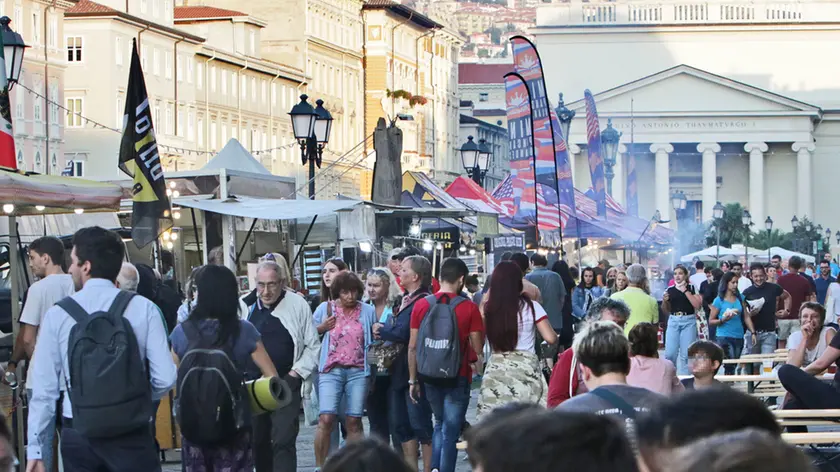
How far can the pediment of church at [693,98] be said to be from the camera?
313 ft

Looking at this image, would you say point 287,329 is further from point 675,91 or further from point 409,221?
point 675,91

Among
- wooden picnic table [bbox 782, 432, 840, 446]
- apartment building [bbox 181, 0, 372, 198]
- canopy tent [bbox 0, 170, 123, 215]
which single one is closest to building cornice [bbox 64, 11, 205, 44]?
apartment building [bbox 181, 0, 372, 198]

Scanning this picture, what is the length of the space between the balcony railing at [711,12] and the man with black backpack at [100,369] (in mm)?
93035

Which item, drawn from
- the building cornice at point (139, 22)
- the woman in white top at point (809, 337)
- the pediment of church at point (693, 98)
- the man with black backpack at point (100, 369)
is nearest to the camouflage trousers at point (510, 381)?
the woman in white top at point (809, 337)

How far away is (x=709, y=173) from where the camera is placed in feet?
326

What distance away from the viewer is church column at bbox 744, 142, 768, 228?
324 feet

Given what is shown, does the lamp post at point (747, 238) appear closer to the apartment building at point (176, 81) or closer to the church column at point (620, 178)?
the apartment building at point (176, 81)

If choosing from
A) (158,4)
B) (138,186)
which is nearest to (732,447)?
(138,186)

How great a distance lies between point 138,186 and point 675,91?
86.2 meters

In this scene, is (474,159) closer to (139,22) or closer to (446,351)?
(446,351)

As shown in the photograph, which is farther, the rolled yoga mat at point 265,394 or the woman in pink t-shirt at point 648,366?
the woman in pink t-shirt at point 648,366

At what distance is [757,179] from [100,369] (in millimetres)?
96100

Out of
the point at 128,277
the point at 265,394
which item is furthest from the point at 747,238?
the point at 265,394

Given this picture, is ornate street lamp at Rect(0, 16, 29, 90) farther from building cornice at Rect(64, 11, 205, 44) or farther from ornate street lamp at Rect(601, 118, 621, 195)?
building cornice at Rect(64, 11, 205, 44)
